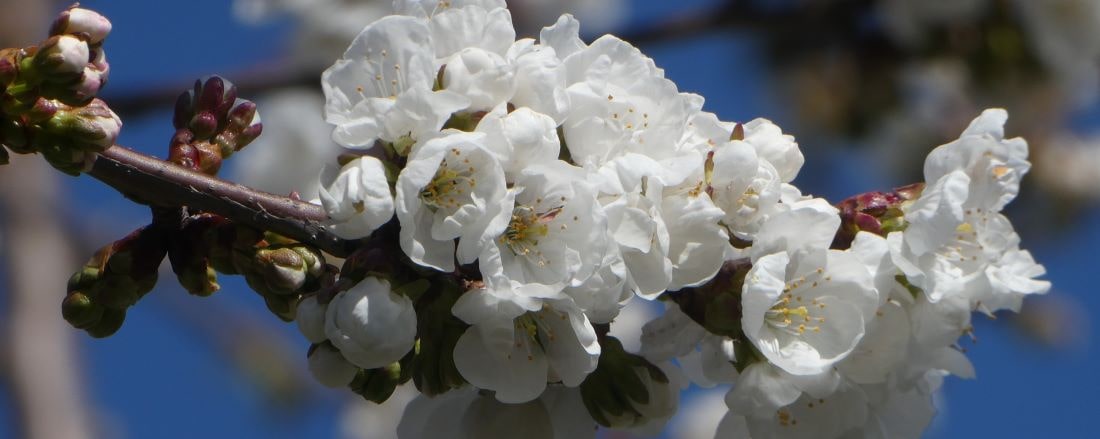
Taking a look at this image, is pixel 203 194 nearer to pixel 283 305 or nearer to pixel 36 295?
pixel 283 305

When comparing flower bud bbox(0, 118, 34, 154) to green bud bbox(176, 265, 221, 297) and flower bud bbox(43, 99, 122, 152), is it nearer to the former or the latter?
flower bud bbox(43, 99, 122, 152)

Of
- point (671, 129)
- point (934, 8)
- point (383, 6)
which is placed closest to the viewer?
point (671, 129)

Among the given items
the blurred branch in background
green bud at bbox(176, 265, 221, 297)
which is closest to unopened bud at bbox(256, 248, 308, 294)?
green bud at bbox(176, 265, 221, 297)

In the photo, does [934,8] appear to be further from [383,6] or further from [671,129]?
[671,129]

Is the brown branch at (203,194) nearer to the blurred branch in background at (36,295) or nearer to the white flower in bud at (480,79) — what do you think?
the white flower in bud at (480,79)

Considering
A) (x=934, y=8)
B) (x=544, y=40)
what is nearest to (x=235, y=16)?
(x=934, y=8)

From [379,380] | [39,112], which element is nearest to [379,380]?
[379,380]

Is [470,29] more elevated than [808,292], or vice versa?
[470,29]
